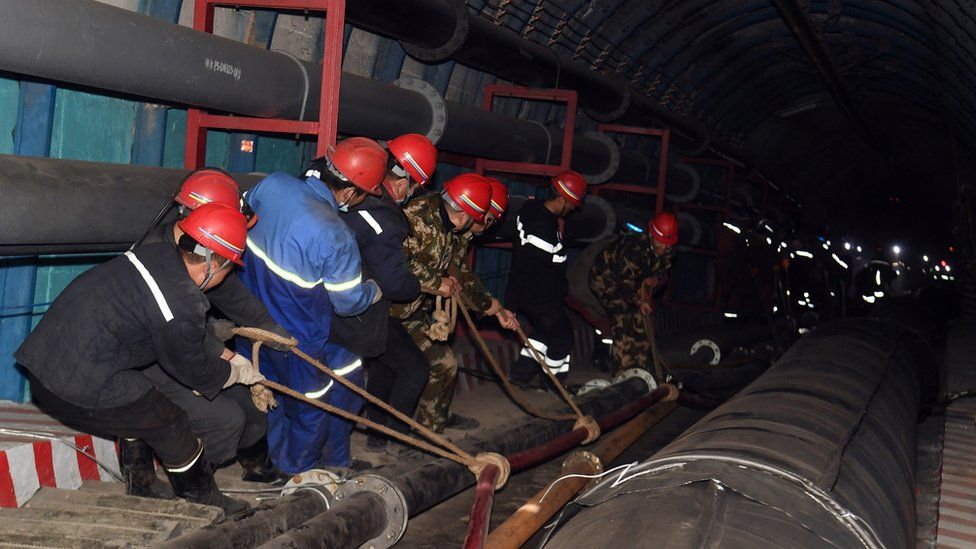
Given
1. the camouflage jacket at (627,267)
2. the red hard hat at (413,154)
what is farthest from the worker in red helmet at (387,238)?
the camouflage jacket at (627,267)

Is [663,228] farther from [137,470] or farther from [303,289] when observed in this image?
[137,470]

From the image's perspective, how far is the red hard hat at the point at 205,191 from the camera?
4.23m

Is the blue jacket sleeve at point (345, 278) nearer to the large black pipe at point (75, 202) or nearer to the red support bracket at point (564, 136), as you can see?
the large black pipe at point (75, 202)

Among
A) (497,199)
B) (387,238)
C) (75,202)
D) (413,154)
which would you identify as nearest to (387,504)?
(75,202)

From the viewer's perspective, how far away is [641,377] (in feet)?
23.9

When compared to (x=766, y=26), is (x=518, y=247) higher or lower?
lower

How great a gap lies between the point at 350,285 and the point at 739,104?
1333 centimetres

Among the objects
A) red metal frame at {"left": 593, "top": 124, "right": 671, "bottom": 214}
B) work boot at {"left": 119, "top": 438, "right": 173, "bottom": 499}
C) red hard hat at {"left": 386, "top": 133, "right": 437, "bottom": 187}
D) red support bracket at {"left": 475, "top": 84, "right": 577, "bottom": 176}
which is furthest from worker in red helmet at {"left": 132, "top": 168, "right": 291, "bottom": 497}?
red metal frame at {"left": 593, "top": 124, "right": 671, "bottom": 214}

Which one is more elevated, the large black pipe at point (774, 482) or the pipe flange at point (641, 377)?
the large black pipe at point (774, 482)

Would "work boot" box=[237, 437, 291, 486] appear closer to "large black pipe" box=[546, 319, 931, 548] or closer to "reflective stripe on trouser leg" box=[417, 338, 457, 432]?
"reflective stripe on trouser leg" box=[417, 338, 457, 432]

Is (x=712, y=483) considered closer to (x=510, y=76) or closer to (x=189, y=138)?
(x=189, y=138)

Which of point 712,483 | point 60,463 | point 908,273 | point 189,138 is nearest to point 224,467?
point 60,463

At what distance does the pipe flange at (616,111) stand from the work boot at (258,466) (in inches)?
261

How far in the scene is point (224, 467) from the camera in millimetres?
5391
